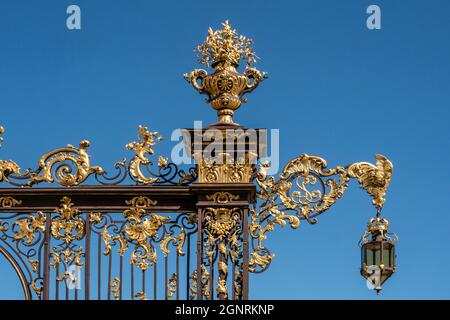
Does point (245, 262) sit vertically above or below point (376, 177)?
below

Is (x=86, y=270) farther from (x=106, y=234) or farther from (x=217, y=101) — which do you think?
(x=217, y=101)

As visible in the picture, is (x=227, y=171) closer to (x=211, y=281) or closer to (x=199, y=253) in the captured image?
(x=199, y=253)

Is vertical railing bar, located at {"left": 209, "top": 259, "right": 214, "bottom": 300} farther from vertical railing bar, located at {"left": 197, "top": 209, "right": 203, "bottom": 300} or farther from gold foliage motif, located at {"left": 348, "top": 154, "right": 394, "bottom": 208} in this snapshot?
gold foliage motif, located at {"left": 348, "top": 154, "right": 394, "bottom": 208}

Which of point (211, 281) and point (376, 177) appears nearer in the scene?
point (211, 281)

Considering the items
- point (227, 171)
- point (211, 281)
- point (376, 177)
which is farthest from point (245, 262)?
point (376, 177)

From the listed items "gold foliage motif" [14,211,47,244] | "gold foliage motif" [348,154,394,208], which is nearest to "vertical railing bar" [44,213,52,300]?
"gold foliage motif" [14,211,47,244]

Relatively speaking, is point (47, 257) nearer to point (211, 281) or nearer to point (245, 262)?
point (211, 281)

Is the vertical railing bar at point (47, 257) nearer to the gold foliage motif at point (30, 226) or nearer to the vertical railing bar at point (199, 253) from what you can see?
the gold foliage motif at point (30, 226)

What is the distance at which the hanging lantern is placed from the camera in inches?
650

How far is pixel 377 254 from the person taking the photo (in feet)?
54.7

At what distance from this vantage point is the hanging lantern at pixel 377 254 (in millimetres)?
16516

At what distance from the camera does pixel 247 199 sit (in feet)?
55.5
